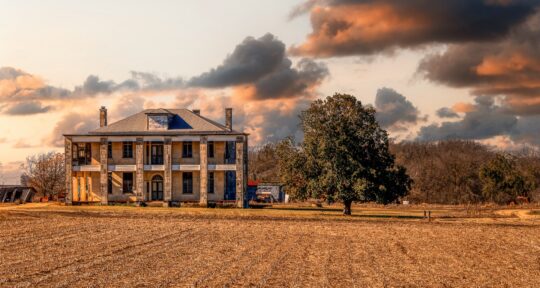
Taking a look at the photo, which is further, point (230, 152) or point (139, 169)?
point (230, 152)

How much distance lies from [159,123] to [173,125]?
1512mm

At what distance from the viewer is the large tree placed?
5497 centimetres

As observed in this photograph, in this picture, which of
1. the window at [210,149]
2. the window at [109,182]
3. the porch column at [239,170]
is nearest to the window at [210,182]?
the window at [210,149]

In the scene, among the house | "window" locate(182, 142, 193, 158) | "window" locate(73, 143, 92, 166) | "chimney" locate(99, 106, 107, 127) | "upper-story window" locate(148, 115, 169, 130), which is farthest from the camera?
"chimney" locate(99, 106, 107, 127)

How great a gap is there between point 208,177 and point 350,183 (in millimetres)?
15802

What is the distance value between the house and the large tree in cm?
841

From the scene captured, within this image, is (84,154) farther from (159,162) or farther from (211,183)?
(211,183)

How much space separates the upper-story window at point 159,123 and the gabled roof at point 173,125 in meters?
0.42

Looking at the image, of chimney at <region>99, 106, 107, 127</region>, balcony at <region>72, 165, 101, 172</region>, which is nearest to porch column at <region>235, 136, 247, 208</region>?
balcony at <region>72, 165, 101, 172</region>

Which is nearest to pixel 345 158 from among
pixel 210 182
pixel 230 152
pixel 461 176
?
pixel 230 152

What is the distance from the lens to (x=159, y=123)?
65.9 metres

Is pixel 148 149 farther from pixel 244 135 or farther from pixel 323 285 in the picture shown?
pixel 323 285

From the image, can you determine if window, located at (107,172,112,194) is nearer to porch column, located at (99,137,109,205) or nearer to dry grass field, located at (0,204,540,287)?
porch column, located at (99,137,109,205)

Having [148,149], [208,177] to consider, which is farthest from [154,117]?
[208,177]
